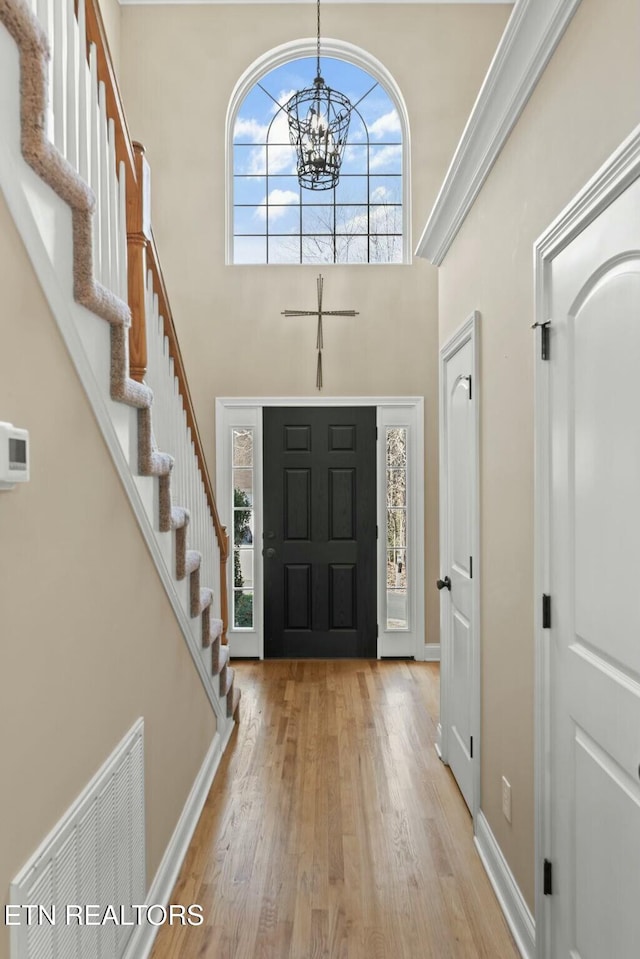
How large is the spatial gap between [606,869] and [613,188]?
1477mm

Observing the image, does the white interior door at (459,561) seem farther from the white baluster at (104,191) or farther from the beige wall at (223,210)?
the beige wall at (223,210)

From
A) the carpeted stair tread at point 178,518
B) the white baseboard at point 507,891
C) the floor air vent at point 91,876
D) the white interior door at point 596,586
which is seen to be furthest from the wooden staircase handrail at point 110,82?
the white baseboard at point 507,891

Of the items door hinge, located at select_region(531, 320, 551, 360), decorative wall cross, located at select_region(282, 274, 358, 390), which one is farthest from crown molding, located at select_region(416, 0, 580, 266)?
decorative wall cross, located at select_region(282, 274, 358, 390)

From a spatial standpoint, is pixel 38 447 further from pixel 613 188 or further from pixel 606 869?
pixel 606 869

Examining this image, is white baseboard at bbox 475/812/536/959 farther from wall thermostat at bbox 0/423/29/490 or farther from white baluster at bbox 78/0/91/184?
white baluster at bbox 78/0/91/184

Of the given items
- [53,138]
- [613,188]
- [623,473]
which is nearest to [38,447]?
[53,138]

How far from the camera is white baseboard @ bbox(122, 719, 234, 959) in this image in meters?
1.92

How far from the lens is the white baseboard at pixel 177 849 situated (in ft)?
6.28

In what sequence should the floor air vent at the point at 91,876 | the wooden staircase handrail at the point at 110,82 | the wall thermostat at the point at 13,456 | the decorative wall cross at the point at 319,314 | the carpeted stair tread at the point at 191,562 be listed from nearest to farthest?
the wall thermostat at the point at 13,456 < the floor air vent at the point at 91,876 < the wooden staircase handrail at the point at 110,82 < the carpeted stair tread at the point at 191,562 < the decorative wall cross at the point at 319,314

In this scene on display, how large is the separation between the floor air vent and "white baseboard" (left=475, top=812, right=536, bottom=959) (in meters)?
1.14

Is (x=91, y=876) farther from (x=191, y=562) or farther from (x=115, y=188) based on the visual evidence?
(x=115, y=188)

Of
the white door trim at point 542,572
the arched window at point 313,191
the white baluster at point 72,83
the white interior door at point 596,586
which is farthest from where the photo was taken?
the arched window at point 313,191

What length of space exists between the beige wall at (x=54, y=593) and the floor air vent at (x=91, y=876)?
0.13 ft

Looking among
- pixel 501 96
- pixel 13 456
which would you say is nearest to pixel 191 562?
pixel 13 456
